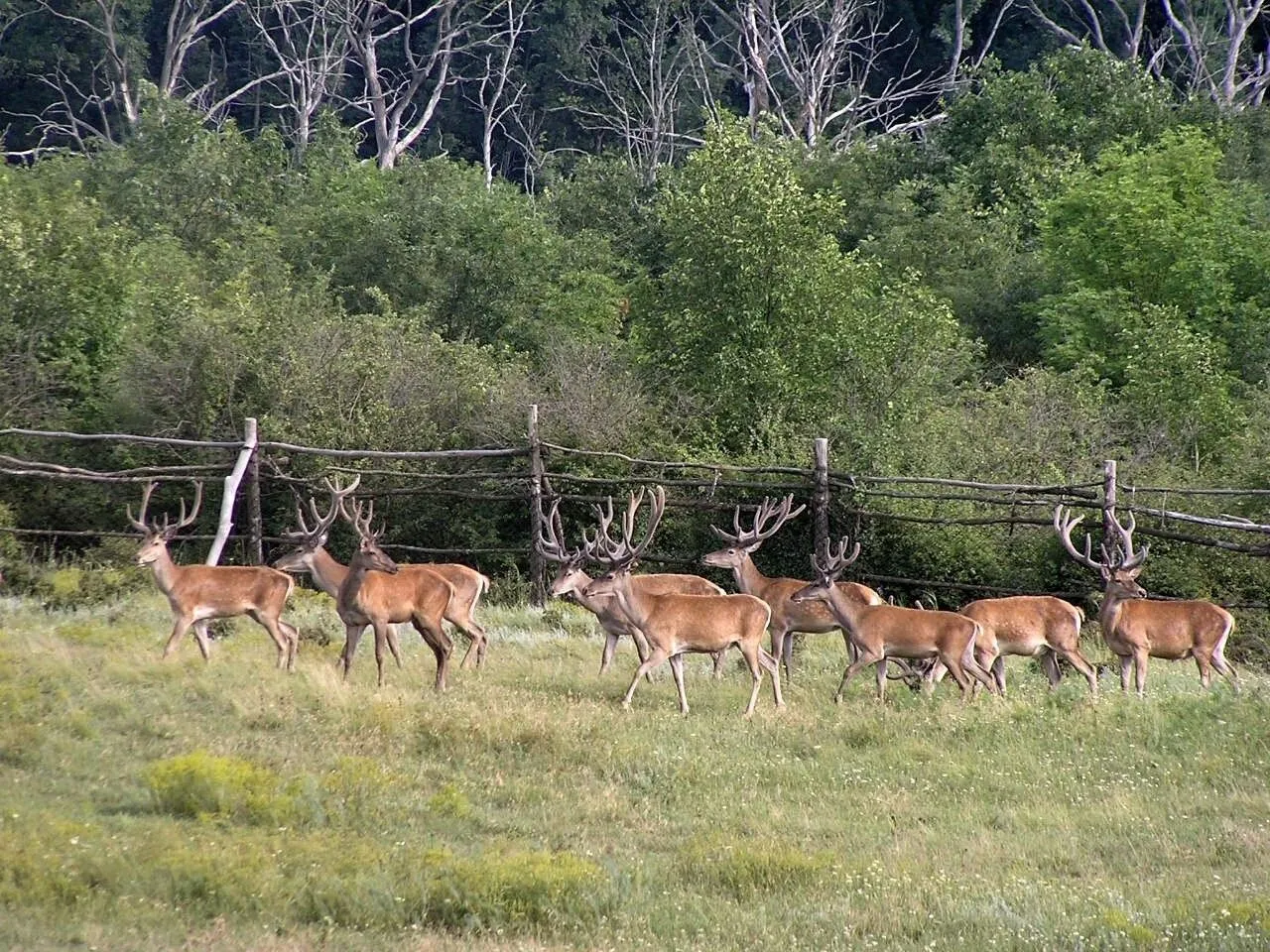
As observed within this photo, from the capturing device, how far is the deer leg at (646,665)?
15203 mm

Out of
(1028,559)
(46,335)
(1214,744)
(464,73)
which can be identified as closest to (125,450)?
(46,335)

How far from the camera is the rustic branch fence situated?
20.4 metres

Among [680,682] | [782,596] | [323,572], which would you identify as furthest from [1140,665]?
[323,572]

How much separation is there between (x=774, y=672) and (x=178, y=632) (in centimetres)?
528

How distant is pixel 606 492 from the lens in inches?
933

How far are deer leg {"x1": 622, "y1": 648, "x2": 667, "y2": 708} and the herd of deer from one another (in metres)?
0.02

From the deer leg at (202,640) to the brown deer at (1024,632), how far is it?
651 centimetres

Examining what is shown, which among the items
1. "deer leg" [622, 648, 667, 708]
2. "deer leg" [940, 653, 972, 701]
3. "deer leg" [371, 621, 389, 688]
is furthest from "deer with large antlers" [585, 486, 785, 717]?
"deer leg" [371, 621, 389, 688]

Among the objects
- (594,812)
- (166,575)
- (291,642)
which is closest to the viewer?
(594,812)

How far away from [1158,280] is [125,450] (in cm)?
1898

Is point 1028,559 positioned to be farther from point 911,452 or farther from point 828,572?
point 828,572

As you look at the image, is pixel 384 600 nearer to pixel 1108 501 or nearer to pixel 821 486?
pixel 821 486

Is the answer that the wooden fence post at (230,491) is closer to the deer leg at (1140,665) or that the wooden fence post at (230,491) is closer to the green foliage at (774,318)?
the green foliage at (774,318)

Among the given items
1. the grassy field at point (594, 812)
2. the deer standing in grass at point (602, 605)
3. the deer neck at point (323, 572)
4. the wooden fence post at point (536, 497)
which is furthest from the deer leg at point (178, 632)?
the wooden fence post at point (536, 497)
